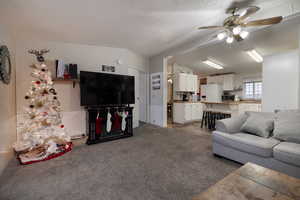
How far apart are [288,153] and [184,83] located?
417 cm

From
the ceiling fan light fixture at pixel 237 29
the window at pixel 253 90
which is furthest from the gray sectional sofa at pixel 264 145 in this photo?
the window at pixel 253 90

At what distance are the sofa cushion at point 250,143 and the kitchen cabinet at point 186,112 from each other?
283 centimetres

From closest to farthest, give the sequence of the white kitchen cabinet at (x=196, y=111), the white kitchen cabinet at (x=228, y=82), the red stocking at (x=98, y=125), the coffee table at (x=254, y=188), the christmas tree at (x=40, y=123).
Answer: the coffee table at (x=254, y=188)
the christmas tree at (x=40, y=123)
the red stocking at (x=98, y=125)
the white kitchen cabinet at (x=196, y=111)
the white kitchen cabinet at (x=228, y=82)

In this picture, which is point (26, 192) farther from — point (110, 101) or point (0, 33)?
point (0, 33)

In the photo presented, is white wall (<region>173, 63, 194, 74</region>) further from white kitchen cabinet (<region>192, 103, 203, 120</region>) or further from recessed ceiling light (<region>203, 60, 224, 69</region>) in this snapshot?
white kitchen cabinet (<region>192, 103, 203, 120</region>)

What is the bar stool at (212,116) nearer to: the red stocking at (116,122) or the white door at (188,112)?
the white door at (188,112)

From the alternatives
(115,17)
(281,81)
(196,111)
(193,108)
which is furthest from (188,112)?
(115,17)

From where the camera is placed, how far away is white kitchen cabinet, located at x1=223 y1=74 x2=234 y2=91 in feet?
20.5

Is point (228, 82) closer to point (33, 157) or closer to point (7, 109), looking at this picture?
point (33, 157)

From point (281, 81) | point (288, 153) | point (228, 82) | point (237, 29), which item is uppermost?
point (237, 29)

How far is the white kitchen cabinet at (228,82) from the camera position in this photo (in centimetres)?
626

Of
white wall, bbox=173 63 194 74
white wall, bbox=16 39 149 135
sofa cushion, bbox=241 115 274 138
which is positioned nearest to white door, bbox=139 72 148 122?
white wall, bbox=16 39 149 135

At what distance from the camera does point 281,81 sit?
2807 millimetres

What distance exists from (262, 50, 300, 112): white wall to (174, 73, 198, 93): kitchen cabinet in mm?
2724
